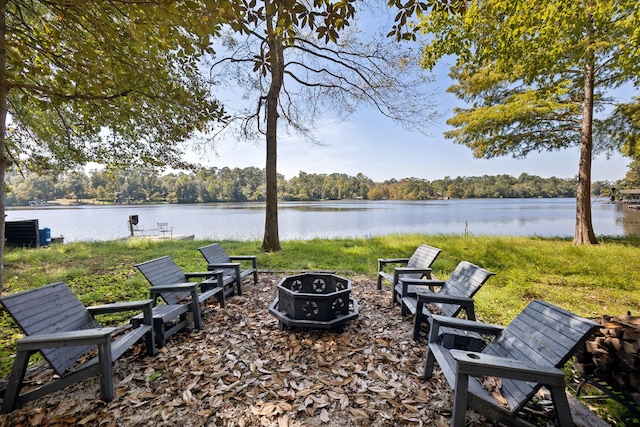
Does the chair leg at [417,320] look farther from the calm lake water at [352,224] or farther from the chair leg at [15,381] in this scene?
the calm lake water at [352,224]

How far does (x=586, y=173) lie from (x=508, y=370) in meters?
11.6

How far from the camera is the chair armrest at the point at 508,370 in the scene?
1.58m

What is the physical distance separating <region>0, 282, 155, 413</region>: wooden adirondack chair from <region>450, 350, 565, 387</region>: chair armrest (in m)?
2.67

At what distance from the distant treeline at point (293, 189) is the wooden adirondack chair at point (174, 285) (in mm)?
47294

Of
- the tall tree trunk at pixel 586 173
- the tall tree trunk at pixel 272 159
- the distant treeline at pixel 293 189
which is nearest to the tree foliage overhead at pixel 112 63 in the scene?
the tall tree trunk at pixel 272 159

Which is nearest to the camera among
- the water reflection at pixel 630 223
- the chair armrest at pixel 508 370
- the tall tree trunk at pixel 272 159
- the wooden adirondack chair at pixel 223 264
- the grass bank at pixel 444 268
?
the chair armrest at pixel 508 370

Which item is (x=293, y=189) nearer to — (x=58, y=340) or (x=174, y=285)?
(x=174, y=285)

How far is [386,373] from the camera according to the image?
254 cm

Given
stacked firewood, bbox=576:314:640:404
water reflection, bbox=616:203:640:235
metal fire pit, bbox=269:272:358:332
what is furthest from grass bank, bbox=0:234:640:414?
water reflection, bbox=616:203:640:235

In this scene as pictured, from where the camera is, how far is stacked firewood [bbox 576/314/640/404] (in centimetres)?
218

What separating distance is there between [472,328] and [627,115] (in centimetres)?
1268

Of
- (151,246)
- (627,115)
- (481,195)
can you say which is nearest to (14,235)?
(151,246)

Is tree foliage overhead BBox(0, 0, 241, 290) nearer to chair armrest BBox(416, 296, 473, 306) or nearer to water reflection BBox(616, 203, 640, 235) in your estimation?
chair armrest BBox(416, 296, 473, 306)

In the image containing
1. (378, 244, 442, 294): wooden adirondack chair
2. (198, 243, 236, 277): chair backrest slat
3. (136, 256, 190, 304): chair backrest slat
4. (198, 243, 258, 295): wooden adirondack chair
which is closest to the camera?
(136, 256, 190, 304): chair backrest slat
